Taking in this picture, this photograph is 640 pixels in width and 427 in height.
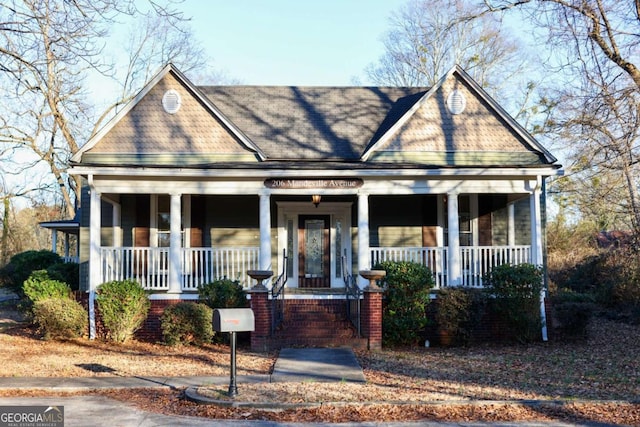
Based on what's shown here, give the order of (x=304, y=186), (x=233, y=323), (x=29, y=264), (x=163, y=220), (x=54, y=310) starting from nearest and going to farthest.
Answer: (x=233, y=323) < (x=54, y=310) < (x=304, y=186) < (x=163, y=220) < (x=29, y=264)

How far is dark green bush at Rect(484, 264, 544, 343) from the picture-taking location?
13531 millimetres

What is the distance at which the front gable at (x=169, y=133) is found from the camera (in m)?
16.1

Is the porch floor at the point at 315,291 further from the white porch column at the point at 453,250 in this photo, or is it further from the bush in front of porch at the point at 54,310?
the bush in front of porch at the point at 54,310

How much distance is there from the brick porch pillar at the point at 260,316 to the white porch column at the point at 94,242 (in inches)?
158

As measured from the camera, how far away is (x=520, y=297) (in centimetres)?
1352

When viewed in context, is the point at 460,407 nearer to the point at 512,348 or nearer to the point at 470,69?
the point at 512,348

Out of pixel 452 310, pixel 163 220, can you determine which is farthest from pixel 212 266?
pixel 452 310

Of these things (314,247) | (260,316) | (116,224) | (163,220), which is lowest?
(260,316)

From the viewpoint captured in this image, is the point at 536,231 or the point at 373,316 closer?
the point at 373,316

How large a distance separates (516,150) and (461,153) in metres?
→ 1.46

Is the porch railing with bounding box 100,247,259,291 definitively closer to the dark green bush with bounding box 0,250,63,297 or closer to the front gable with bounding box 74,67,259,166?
the front gable with bounding box 74,67,259,166

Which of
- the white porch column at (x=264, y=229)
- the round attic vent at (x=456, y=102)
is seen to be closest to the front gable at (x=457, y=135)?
the round attic vent at (x=456, y=102)

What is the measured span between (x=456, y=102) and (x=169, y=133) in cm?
753

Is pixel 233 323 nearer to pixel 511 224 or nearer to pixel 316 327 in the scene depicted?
pixel 316 327
